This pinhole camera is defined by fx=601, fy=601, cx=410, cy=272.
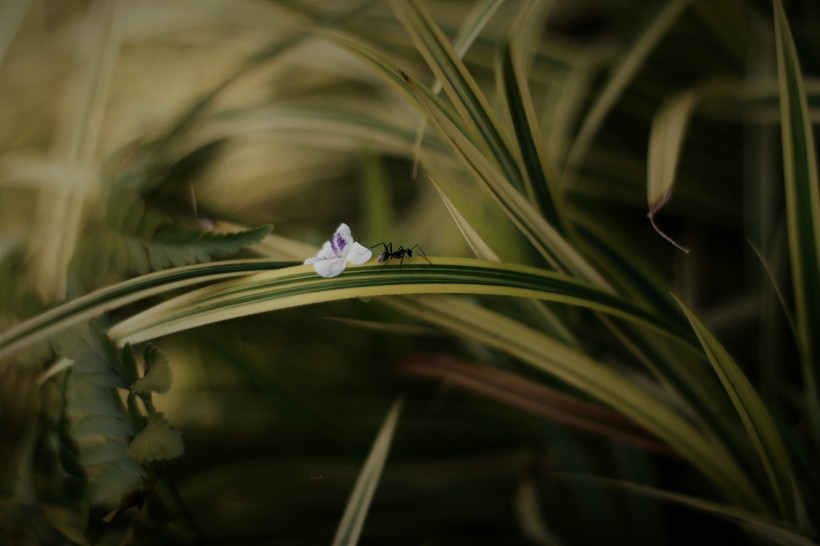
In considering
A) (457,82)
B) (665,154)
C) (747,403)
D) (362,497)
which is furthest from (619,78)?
(362,497)

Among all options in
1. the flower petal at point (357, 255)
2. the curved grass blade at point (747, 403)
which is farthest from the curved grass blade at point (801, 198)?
the flower petal at point (357, 255)

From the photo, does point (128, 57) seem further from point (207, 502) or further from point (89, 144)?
point (207, 502)

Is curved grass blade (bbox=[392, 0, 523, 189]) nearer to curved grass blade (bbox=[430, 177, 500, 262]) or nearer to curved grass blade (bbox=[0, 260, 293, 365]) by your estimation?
curved grass blade (bbox=[430, 177, 500, 262])

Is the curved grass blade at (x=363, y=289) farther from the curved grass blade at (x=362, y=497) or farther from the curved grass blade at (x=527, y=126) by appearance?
the curved grass blade at (x=362, y=497)

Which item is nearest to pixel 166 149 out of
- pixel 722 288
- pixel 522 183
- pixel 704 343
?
pixel 522 183

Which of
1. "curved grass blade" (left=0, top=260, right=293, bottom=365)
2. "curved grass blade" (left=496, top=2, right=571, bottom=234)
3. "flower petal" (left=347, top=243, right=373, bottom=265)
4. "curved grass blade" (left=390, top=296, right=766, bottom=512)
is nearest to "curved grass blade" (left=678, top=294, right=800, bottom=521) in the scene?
"curved grass blade" (left=390, top=296, right=766, bottom=512)

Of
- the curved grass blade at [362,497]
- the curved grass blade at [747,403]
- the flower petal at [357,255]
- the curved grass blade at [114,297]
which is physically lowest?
the curved grass blade at [362,497]
